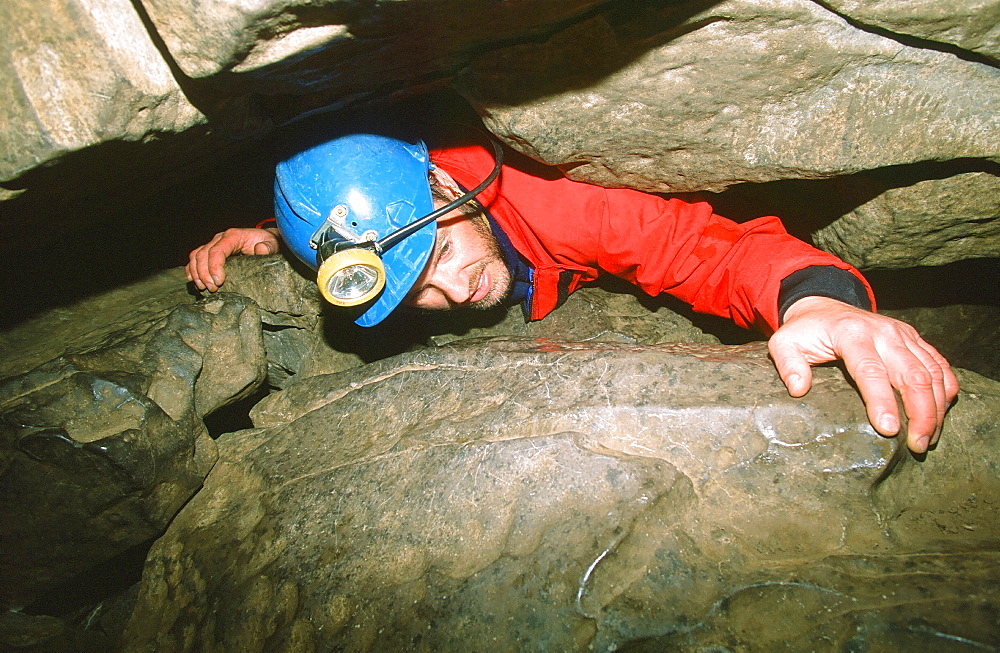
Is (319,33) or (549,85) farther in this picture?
(549,85)

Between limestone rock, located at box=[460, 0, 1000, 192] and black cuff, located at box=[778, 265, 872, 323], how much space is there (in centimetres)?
39

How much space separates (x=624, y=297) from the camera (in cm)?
319

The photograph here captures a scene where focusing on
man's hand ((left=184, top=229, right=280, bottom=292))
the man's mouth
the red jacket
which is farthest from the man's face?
man's hand ((left=184, top=229, right=280, bottom=292))

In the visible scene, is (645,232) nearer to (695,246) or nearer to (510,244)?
(695,246)

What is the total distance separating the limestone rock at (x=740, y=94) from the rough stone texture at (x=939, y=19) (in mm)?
53

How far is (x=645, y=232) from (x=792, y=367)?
0.95m

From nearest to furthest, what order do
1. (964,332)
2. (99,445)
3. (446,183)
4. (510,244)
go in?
(99,445) < (446,183) < (510,244) < (964,332)

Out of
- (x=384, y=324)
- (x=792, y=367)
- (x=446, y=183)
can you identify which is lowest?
(x=384, y=324)

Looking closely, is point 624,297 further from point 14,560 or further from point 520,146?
point 14,560

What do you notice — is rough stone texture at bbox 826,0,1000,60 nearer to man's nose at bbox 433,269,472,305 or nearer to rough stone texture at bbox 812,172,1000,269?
rough stone texture at bbox 812,172,1000,269

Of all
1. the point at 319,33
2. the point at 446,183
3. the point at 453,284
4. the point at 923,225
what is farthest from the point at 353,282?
the point at 923,225

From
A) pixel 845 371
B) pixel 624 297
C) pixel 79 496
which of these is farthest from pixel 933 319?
pixel 79 496

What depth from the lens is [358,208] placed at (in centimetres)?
212

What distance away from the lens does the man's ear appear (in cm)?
247
